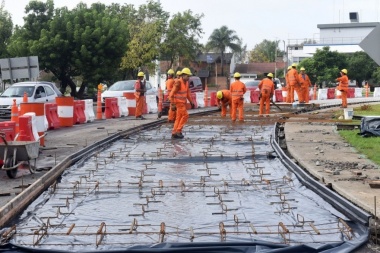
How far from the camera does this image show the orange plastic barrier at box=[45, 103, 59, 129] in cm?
2259

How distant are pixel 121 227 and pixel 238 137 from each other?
11.5 meters

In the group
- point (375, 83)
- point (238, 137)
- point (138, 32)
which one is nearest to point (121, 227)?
point (238, 137)

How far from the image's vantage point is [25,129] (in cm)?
1406

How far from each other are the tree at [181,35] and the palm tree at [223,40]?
28.9 metres

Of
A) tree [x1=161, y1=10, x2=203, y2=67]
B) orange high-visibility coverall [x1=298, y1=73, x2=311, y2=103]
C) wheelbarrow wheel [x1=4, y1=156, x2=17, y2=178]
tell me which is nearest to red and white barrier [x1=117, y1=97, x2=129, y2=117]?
orange high-visibility coverall [x1=298, y1=73, x2=311, y2=103]

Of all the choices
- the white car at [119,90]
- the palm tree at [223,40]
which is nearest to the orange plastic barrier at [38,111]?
the white car at [119,90]

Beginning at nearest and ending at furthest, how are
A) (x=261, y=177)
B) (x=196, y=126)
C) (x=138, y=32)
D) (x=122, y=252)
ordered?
(x=122, y=252)
(x=261, y=177)
(x=196, y=126)
(x=138, y=32)

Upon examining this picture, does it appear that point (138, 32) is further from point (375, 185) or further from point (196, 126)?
point (375, 185)

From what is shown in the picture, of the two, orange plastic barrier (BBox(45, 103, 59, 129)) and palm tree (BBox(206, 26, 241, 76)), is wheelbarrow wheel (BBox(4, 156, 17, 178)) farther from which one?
palm tree (BBox(206, 26, 241, 76))

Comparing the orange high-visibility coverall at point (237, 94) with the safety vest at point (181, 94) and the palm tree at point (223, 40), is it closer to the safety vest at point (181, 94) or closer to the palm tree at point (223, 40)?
the safety vest at point (181, 94)

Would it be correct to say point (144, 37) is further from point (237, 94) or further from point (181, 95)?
point (181, 95)

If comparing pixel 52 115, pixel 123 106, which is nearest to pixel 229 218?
pixel 52 115

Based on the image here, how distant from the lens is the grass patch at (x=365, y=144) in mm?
14586

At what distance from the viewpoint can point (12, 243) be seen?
7.15 m
